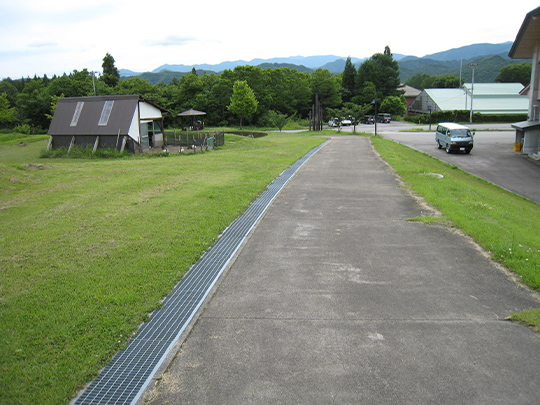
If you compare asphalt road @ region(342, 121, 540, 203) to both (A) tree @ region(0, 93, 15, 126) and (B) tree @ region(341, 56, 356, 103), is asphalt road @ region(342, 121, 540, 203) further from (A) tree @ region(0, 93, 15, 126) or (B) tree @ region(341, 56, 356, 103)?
(A) tree @ region(0, 93, 15, 126)

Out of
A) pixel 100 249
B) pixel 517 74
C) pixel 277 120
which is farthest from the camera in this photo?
pixel 517 74

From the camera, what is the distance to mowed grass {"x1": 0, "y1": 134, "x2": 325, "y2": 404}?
4.12 meters

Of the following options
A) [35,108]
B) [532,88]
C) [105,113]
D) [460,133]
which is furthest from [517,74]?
[105,113]

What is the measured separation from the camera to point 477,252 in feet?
24.3

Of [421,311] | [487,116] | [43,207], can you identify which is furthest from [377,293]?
[487,116]

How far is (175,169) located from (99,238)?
10.1m

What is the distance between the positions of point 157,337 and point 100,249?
3.26 m

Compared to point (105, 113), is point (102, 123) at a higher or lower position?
lower

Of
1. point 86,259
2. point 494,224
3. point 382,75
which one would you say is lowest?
point 494,224

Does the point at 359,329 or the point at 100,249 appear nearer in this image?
the point at 359,329

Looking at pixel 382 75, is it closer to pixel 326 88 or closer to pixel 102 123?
pixel 326 88

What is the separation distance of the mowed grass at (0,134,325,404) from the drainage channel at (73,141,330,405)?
0.38ft

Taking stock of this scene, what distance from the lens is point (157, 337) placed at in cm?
464

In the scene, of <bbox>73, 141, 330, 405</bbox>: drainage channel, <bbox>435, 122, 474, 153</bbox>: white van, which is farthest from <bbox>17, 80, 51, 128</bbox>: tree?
<bbox>73, 141, 330, 405</bbox>: drainage channel
